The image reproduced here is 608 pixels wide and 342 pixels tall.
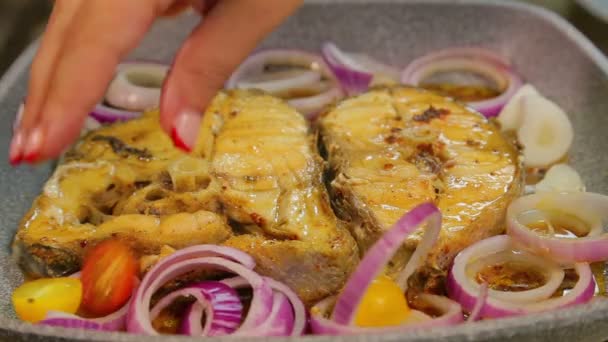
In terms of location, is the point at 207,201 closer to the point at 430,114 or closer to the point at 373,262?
the point at 373,262

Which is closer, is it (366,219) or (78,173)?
(366,219)

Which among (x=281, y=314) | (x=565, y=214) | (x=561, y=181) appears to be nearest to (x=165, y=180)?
(x=281, y=314)

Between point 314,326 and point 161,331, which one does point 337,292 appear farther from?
point 161,331

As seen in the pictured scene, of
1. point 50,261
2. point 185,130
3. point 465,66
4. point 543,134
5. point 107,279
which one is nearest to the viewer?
point 185,130

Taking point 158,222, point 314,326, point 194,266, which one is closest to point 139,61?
point 158,222

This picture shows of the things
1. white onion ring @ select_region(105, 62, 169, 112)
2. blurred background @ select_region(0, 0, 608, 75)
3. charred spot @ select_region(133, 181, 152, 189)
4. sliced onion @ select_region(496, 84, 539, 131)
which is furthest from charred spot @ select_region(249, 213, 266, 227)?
blurred background @ select_region(0, 0, 608, 75)
